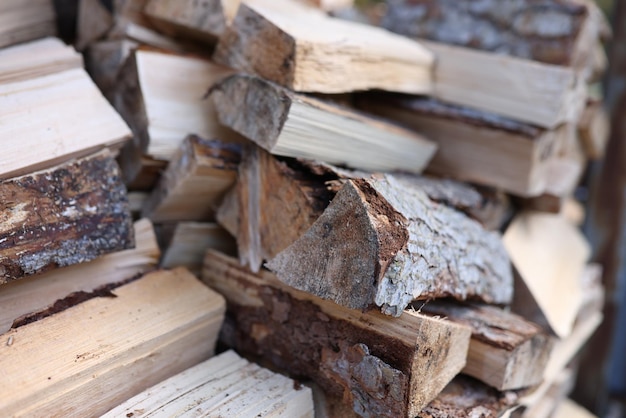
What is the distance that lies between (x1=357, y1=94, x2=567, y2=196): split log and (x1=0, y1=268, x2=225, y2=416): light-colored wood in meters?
0.75

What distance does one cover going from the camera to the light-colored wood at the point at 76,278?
106 cm

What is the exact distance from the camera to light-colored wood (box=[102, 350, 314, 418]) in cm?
97

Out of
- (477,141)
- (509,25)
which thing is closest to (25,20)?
(477,141)

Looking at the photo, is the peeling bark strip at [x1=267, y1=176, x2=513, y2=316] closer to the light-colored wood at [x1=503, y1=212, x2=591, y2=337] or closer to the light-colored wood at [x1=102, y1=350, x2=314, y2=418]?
the light-colored wood at [x1=102, y1=350, x2=314, y2=418]

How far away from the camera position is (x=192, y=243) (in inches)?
53.8

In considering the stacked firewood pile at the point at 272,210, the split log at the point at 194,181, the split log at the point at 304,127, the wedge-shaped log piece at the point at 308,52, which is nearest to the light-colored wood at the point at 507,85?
the stacked firewood pile at the point at 272,210

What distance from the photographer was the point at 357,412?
3.24 ft

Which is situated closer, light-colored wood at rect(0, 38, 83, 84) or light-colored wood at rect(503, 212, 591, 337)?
light-colored wood at rect(0, 38, 83, 84)

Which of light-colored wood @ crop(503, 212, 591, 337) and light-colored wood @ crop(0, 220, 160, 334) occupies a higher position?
light-colored wood @ crop(503, 212, 591, 337)

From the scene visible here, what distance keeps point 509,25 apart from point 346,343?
1.13m

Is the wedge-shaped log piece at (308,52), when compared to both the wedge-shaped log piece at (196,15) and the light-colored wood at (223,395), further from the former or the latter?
the light-colored wood at (223,395)

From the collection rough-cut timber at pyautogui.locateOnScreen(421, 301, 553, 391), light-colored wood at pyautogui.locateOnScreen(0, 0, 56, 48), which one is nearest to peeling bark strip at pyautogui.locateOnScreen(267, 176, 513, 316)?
rough-cut timber at pyautogui.locateOnScreen(421, 301, 553, 391)

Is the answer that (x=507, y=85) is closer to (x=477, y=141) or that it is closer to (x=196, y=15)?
(x=477, y=141)

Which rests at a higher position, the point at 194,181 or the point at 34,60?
the point at 34,60
